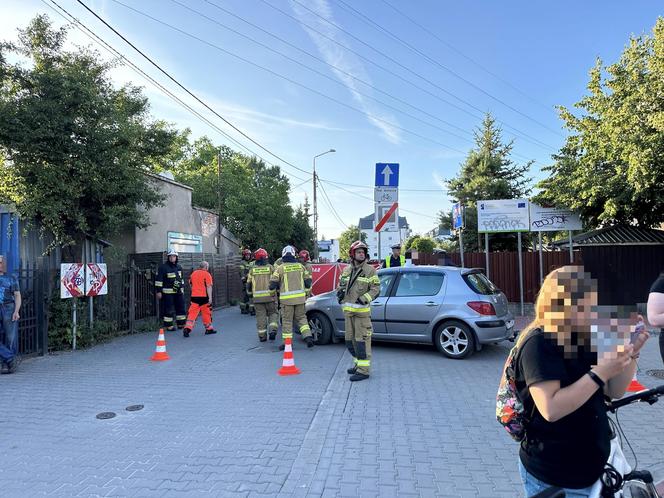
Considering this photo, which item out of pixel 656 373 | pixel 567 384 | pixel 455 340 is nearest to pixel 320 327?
pixel 455 340

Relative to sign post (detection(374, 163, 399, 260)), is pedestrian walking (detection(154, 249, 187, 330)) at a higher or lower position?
lower

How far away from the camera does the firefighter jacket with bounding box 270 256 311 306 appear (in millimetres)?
8281

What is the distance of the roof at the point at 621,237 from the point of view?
13.0 m

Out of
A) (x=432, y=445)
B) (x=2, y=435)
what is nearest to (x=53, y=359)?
(x=2, y=435)

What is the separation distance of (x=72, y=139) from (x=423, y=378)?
308 inches

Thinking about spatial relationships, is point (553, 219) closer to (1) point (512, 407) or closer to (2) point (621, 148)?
(2) point (621, 148)

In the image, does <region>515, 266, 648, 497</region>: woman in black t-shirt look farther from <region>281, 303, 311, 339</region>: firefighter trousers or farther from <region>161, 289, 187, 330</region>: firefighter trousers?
<region>161, 289, 187, 330</region>: firefighter trousers

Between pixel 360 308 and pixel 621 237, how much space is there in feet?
35.0

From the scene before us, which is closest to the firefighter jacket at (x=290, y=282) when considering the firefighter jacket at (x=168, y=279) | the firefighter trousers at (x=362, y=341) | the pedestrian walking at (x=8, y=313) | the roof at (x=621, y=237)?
the firefighter trousers at (x=362, y=341)

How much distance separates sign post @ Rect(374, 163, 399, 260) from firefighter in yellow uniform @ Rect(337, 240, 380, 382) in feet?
8.65

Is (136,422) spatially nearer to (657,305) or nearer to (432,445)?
(432,445)

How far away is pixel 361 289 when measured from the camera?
6.44 meters

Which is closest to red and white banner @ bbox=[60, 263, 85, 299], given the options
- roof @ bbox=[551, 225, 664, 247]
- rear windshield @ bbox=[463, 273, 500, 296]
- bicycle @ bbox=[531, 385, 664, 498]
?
rear windshield @ bbox=[463, 273, 500, 296]

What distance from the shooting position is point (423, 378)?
652cm
